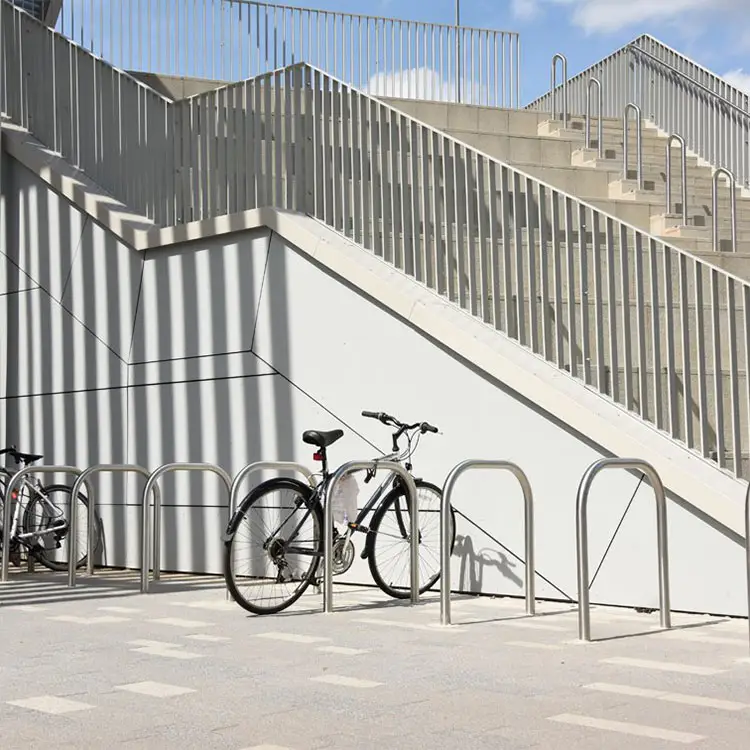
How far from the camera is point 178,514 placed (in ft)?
35.3

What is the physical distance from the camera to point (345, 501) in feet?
26.2

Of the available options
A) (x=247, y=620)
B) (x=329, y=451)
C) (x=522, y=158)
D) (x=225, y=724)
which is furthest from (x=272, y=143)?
(x=225, y=724)

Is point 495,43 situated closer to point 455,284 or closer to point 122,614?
point 455,284

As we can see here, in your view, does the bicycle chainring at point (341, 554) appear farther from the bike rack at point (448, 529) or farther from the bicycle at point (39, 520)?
the bicycle at point (39, 520)

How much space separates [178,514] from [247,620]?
343 cm

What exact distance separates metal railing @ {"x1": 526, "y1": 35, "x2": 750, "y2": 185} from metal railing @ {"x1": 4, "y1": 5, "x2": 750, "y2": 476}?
5552mm

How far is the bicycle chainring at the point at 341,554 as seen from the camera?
824cm

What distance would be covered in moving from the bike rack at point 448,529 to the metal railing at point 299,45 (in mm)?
10980

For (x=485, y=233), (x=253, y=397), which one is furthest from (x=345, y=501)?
(x=253, y=397)

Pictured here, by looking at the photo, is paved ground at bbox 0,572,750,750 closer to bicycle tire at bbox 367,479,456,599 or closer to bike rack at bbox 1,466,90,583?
bicycle tire at bbox 367,479,456,599

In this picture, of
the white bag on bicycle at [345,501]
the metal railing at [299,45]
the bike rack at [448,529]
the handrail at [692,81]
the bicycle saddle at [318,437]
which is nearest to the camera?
the bike rack at [448,529]

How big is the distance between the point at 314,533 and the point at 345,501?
10.4 inches

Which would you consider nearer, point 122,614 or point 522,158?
point 122,614

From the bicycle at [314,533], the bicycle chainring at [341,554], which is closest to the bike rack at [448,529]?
the bicycle at [314,533]
